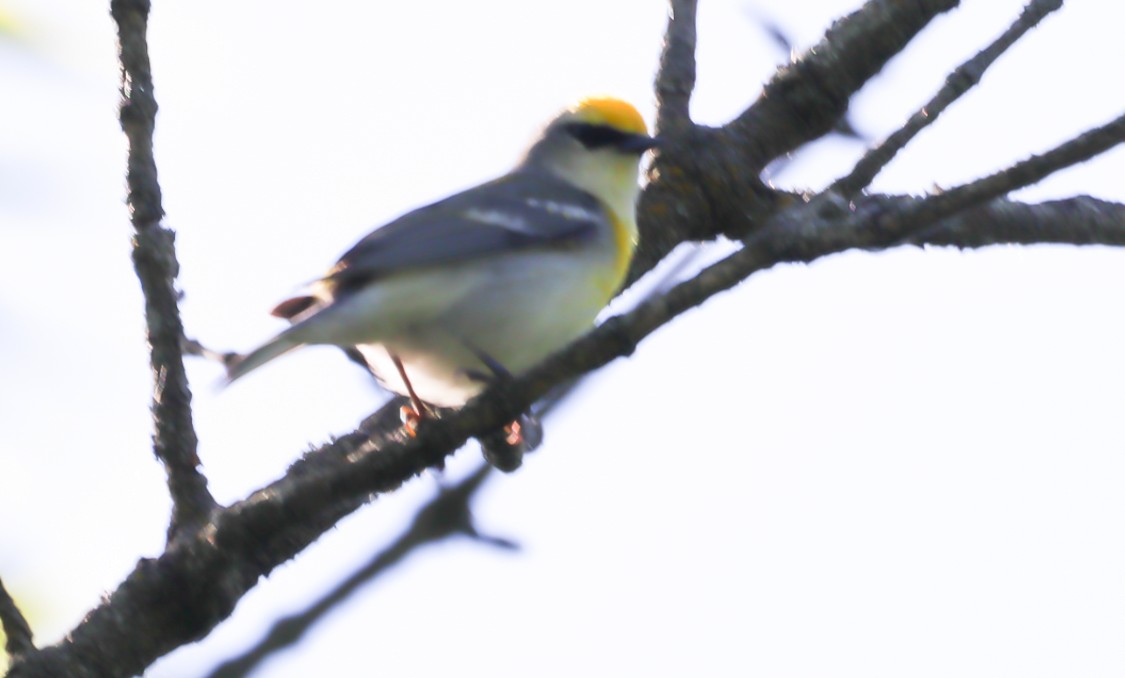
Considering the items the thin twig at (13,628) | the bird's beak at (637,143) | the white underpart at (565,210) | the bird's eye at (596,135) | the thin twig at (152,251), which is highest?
the bird's eye at (596,135)

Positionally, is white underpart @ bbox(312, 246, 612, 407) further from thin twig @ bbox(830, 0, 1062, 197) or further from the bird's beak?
thin twig @ bbox(830, 0, 1062, 197)

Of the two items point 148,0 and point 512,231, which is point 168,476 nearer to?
point 148,0

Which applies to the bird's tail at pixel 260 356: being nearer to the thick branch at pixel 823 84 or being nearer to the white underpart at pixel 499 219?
the white underpart at pixel 499 219

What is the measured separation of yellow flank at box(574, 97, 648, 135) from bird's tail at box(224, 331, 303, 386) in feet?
7.16

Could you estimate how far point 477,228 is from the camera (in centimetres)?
459

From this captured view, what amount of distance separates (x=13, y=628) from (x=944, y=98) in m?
2.24

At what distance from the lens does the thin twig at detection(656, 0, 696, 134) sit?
181 inches

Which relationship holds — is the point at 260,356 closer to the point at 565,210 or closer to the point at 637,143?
the point at 565,210

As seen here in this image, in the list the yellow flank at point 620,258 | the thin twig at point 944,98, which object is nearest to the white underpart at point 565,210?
the yellow flank at point 620,258

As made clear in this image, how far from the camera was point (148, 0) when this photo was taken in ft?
9.93

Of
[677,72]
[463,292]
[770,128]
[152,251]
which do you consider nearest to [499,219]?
[463,292]

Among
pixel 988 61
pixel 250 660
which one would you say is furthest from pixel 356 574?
pixel 988 61

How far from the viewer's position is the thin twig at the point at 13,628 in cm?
274

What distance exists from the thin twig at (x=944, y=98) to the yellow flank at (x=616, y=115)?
2469mm
